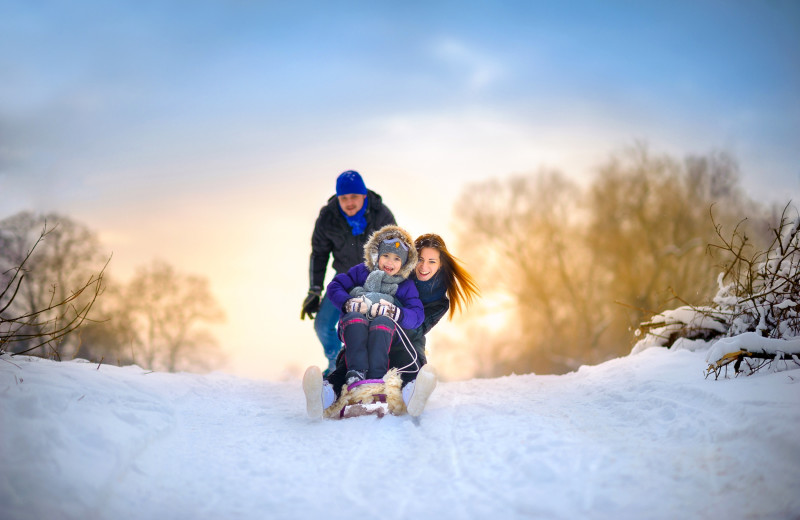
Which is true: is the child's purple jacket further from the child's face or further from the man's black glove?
the man's black glove

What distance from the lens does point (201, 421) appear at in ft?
9.16

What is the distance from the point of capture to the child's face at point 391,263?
3461 mm

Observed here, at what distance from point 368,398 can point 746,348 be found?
211 cm

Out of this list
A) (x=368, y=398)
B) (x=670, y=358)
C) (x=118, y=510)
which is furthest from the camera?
(x=670, y=358)

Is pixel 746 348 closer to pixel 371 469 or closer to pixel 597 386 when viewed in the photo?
pixel 597 386

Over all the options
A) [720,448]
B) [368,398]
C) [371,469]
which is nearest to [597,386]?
[720,448]

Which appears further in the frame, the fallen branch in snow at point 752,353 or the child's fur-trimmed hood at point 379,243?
the child's fur-trimmed hood at point 379,243

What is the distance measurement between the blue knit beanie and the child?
2.27ft

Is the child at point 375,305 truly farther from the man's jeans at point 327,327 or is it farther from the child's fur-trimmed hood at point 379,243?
the man's jeans at point 327,327

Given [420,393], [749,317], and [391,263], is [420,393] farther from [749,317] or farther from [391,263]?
[749,317]

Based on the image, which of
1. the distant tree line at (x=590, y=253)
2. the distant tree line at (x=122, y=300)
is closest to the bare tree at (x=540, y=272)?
the distant tree line at (x=590, y=253)

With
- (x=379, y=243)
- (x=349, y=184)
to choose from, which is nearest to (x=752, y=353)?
(x=379, y=243)

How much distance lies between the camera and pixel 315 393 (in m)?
2.88

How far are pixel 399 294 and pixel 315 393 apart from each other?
0.96 metres
